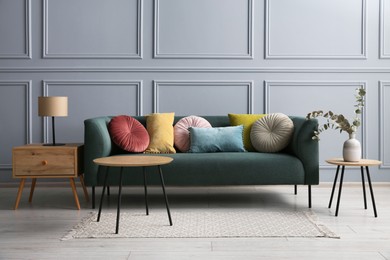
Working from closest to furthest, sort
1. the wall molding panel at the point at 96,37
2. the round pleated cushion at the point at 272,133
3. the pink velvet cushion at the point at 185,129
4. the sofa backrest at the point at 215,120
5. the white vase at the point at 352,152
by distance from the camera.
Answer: the white vase at the point at 352,152 < the round pleated cushion at the point at 272,133 < the pink velvet cushion at the point at 185,129 < the sofa backrest at the point at 215,120 < the wall molding panel at the point at 96,37

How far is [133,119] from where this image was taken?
14.5 feet

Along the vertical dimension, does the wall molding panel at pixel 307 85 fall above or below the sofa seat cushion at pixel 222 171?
above

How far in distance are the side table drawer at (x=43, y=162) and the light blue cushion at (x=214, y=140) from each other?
1.00 metres

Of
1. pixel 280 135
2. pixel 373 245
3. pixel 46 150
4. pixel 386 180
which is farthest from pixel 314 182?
pixel 46 150

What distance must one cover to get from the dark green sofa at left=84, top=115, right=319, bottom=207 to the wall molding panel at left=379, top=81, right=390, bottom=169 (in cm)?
144

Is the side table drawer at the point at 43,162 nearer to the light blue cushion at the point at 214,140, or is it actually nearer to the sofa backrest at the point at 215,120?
the sofa backrest at the point at 215,120

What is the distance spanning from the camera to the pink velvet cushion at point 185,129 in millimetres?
4441

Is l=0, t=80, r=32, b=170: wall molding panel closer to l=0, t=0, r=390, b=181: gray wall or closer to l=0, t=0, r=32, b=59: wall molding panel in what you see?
l=0, t=0, r=390, b=181: gray wall

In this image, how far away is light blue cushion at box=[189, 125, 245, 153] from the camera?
430cm

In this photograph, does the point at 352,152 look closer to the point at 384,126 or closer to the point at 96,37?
the point at 384,126

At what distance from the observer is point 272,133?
14.1ft

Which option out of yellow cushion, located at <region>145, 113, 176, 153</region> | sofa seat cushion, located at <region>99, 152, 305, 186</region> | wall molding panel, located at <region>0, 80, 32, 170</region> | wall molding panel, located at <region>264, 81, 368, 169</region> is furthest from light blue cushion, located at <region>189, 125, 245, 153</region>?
wall molding panel, located at <region>0, 80, 32, 170</region>

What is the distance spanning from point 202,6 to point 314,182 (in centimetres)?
211

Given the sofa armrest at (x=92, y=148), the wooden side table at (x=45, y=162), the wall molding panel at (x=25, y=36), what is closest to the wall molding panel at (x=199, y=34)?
the wall molding panel at (x=25, y=36)
